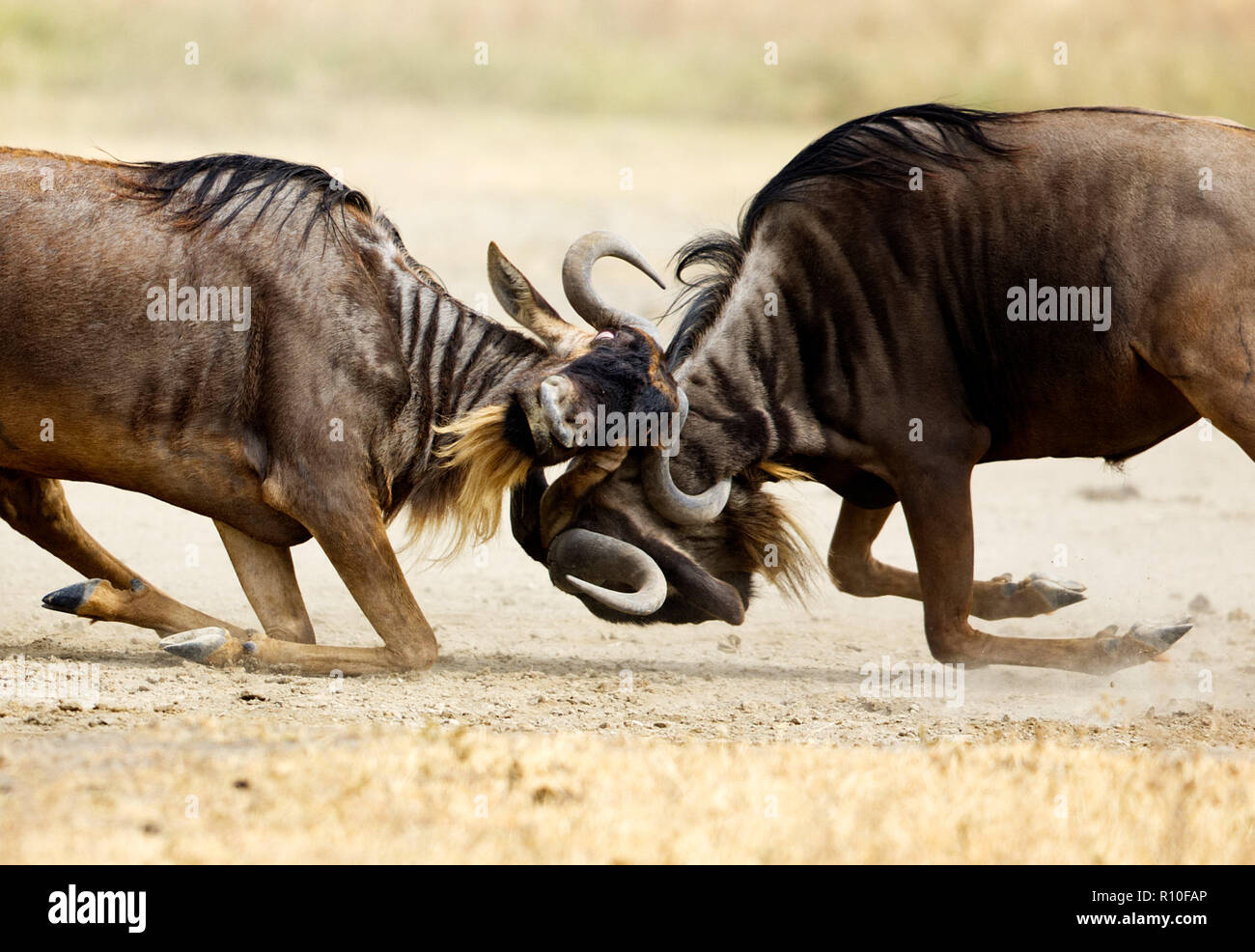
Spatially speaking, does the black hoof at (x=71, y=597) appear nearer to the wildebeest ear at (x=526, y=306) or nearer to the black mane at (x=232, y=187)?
the black mane at (x=232, y=187)

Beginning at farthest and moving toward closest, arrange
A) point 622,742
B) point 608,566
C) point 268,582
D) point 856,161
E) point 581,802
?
point 856,161, point 268,582, point 608,566, point 622,742, point 581,802

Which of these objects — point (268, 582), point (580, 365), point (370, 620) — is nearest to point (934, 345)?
point (580, 365)

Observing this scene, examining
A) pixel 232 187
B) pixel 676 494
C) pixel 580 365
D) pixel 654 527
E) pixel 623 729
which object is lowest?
pixel 623 729

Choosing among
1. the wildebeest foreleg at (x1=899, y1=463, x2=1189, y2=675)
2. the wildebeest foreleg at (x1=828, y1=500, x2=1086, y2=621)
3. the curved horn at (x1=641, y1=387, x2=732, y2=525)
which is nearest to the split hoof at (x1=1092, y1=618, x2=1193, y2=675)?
the wildebeest foreleg at (x1=899, y1=463, x2=1189, y2=675)

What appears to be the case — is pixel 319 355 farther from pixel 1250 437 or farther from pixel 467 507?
pixel 1250 437

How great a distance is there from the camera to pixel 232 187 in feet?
21.7

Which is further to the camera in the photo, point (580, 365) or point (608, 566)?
point (608, 566)

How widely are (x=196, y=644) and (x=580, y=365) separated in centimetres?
197

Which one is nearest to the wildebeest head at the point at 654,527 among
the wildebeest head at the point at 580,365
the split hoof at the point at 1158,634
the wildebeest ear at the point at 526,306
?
the wildebeest head at the point at 580,365

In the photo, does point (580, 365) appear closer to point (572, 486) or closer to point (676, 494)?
point (572, 486)

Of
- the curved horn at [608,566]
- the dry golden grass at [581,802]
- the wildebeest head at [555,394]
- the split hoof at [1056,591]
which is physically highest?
the wildebeest head at [555,394]

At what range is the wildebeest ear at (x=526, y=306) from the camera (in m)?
6.89

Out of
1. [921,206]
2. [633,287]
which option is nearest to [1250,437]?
[921,206]

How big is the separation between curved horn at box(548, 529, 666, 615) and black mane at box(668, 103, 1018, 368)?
1.02 m
